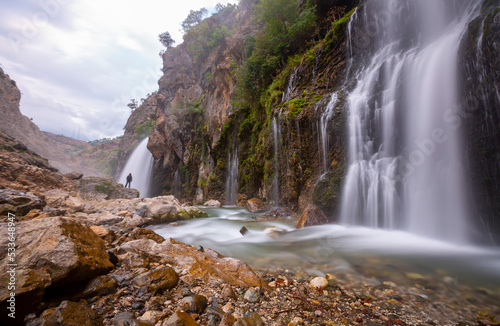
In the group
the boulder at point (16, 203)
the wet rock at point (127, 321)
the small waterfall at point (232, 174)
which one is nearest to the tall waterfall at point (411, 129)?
the wet rock at point (127, 321)

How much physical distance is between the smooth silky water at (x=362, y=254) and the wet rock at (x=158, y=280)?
150cm

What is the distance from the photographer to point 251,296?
82.4 inches

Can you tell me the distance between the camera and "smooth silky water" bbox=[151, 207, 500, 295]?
281cm

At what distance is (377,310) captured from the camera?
1975mm

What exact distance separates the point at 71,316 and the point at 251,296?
147 centimetres

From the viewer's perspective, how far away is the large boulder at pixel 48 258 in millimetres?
1487

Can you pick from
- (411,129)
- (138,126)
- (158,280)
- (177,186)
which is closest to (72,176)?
(158,280)

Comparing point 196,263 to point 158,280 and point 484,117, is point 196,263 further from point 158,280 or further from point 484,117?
point 484,117

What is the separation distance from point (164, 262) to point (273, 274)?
1492 mm

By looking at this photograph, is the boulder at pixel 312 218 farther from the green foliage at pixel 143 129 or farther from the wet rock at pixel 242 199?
the green foliage at pixel 143 129

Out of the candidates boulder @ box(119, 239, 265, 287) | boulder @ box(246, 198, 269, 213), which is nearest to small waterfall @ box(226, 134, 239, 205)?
boulder @ box(246, 198, 269, 213)

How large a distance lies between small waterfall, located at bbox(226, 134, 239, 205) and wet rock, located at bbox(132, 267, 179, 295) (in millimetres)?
12560

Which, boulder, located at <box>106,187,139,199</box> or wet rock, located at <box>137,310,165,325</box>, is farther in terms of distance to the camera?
boulder, located at <box>106,187,139,199</box>

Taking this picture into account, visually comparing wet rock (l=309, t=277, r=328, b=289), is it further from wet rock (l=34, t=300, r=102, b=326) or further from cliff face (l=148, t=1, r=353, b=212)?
cliff face (l=148, t=1, r=353, b=212)
